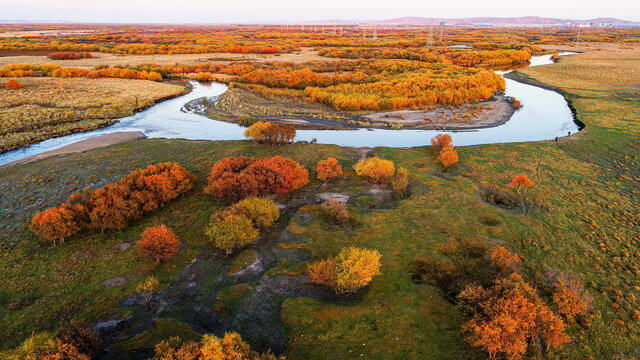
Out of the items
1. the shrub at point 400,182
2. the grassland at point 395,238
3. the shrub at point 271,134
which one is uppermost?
the shrub at point 271,134

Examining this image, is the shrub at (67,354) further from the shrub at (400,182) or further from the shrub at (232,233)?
the shrub at (400,182)

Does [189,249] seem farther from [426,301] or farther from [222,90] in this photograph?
[222,90]

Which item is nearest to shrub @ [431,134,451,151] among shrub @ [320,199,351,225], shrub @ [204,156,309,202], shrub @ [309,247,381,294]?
shrub @ [204,156,309,202]

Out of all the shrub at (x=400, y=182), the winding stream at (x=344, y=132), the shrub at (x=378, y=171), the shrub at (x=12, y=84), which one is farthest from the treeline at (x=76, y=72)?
the shrub at (x=400, y=182)

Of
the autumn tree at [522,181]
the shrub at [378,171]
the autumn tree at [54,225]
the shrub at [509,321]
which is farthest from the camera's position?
the shrub at [378,171]

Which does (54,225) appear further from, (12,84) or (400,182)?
(12,84)

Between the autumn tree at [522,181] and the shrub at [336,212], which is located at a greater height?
the autumn tree at [522,181]
